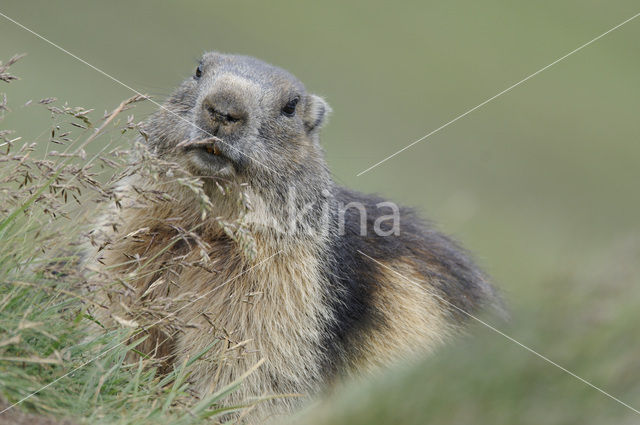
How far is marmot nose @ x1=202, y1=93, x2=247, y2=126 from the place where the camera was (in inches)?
218

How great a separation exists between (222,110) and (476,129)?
23699mm

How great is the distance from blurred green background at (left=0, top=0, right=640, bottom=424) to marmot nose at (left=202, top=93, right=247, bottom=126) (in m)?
1.26

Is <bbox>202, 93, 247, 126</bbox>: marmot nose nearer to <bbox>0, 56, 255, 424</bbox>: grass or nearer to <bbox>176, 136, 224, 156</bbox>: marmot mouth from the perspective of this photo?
<bbox>176, 136, 224, 156</bbox>: marmot mouth

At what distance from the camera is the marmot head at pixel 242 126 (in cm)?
558

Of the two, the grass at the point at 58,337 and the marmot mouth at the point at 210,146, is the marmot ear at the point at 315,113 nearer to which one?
the marmot mouth at the point at 210,146

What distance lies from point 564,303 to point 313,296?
2.60m

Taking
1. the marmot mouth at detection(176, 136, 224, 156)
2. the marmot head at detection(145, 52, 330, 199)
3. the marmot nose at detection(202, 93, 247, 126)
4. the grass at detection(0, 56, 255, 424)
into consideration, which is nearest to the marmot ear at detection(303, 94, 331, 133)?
the marmot head at detection(145, 52, 330, 199)

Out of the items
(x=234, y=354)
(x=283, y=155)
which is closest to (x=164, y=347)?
(x=234, y=354)

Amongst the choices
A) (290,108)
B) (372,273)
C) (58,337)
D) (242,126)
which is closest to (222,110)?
(242,126)

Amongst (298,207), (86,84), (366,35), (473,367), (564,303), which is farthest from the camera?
(366,35)

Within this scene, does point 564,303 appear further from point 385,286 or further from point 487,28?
point 487,28

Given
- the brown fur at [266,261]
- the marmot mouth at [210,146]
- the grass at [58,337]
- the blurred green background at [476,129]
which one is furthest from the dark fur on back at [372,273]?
the grass at [58,337]

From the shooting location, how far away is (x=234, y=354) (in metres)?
5.12

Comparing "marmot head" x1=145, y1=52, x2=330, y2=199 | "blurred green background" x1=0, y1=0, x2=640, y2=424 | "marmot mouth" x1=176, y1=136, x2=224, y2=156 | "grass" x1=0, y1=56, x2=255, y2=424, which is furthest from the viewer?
"marmot head" x1=145, y1=52, x2=330, y2=199
